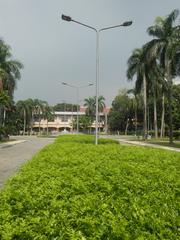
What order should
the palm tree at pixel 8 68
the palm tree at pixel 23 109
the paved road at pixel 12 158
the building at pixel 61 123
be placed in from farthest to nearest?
1. the building at pixel 61 123
2. the palm tree at pixel 23 109
3. the palm tree at pixel 8 68
4. the paved road at pixel 12 158

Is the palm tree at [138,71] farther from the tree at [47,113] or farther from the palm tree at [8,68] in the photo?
the tree at [47,113]

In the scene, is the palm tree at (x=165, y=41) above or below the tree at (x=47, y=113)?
above

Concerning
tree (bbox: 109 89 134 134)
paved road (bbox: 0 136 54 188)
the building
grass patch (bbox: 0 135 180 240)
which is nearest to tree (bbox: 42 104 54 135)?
the building

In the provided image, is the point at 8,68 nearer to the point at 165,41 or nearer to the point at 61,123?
the point at 165,41

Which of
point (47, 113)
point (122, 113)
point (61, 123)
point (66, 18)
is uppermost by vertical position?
point (66, 18)

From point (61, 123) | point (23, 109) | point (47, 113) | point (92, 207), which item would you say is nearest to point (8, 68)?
point (92, 207)

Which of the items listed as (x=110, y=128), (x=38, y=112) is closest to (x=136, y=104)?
(x=110, y=128)

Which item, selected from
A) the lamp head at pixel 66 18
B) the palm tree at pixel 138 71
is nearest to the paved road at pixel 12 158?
the lamp head at pixel 66 18

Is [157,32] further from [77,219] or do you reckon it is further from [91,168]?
[77,219]

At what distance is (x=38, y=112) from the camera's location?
12506cm

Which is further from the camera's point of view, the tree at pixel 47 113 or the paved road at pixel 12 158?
the tree at pixel 47 113

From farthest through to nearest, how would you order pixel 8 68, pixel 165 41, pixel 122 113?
pixel 122 113 → pixel 8 68 → pixel 165 41

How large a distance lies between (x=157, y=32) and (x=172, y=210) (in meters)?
43.9

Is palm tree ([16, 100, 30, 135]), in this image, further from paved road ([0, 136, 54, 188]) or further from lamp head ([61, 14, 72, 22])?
lamp head ([61, 14, 72, 22])
